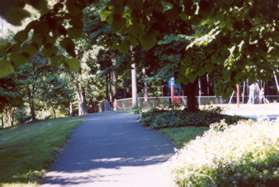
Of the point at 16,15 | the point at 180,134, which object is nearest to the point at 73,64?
the point at 16,15

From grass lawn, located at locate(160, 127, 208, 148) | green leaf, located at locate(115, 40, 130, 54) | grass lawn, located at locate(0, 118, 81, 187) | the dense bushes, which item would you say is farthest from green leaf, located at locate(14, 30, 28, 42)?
grass lawn, located at locate(160, 127, 208, 148)

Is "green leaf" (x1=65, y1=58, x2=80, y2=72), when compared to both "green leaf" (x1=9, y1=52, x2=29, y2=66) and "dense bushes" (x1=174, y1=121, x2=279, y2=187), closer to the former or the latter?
"green leaf" (x1=9, y1=52, x2=29, y2=66)

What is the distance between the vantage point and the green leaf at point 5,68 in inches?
127

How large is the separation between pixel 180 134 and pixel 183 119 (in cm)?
409

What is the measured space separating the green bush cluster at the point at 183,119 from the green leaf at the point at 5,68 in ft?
55.8

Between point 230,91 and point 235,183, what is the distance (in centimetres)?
157

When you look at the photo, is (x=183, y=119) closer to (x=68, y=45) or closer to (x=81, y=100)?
(x=68, y=45)

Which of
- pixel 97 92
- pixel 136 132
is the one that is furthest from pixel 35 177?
pixel 97 92

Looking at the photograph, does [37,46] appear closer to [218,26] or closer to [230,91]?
[218,26]

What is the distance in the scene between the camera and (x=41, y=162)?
1291cm

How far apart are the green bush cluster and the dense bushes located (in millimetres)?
10075

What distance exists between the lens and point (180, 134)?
17.0 meters

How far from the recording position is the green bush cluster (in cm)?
2044

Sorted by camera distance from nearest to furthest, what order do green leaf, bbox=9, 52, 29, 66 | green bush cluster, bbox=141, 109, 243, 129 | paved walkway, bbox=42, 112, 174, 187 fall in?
green leaf, bbox=9, 52, 29, 66, paved walkway, bbox=42, 112, 174, 187, green bush cluster, bbox=141, 109, 243, 129
